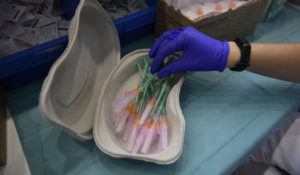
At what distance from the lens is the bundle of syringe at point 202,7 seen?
80 cm

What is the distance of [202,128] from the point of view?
0.70m

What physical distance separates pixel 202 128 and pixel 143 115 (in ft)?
0.71

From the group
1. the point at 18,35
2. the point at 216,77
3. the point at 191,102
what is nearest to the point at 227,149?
the point at 191,102

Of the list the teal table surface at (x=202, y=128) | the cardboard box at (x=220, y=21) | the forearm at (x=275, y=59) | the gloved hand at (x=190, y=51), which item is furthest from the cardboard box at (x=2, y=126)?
the forearm at (x=275, y=59)

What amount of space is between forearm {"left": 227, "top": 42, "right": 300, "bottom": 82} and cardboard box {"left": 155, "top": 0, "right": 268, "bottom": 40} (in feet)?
0.45

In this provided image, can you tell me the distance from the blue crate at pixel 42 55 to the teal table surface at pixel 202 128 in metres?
0.05

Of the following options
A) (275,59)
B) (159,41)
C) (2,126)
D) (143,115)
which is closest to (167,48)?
(159,41)

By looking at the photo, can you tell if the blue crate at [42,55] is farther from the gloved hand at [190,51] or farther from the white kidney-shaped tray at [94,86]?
the gloved hand at [190,51]

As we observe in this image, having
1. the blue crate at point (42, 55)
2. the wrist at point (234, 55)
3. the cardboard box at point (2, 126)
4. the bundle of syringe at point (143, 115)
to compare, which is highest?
the wrist at point (234, 55)

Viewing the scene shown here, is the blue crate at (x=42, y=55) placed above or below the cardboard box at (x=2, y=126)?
above

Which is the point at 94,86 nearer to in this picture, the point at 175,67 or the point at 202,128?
the point at 175,67

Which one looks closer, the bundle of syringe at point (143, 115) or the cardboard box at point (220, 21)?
the bundle of syringe at point (143, 115)

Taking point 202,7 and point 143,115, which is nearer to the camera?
point 143,115

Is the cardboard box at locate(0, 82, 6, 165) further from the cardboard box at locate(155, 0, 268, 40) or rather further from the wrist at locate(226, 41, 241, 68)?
the wrist at locate(226, 41, 241, 68)
